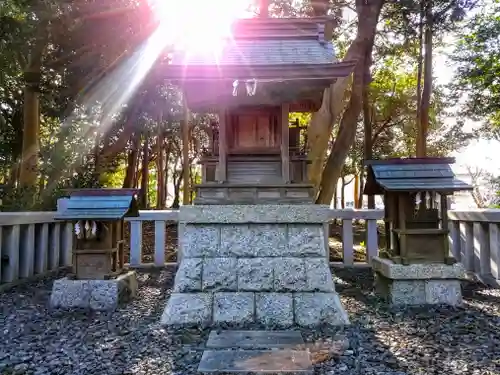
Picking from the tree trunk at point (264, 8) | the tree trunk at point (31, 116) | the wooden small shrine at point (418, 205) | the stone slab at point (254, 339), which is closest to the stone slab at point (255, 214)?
the wooden small shrine at point (418, 205)

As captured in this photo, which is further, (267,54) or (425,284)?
(267,54)

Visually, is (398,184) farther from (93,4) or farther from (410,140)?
(410,140)

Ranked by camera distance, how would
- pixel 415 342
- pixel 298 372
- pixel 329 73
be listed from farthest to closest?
pixel 329 73 → pixel 415 342 → pixel 298 372

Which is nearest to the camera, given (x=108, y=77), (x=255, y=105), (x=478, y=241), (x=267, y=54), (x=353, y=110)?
(x=255, y=105)

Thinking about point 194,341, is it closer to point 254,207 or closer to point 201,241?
point 201,241

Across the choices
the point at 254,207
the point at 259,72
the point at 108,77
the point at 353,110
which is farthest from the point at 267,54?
the point at 108,77

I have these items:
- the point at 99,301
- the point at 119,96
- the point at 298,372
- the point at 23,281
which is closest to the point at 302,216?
the point at 298,372

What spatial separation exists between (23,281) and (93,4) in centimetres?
566

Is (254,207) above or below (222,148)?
below

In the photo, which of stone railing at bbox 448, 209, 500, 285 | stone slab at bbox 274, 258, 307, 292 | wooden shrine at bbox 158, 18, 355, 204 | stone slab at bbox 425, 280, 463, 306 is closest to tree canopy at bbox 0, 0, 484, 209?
wooden shrine at bbox 158, 18, 355, 204

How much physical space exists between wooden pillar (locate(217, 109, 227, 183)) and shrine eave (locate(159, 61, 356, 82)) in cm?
53

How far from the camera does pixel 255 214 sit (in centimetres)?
420

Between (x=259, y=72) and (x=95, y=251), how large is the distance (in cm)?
272

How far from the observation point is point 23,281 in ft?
18.2
